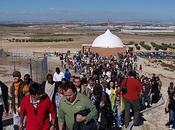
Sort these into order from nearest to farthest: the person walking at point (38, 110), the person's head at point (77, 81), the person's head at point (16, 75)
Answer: the person walking at point (38, 110) < the person's head at point (16, 75) < the person's head at point (77, 81)

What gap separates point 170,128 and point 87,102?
6279 mm

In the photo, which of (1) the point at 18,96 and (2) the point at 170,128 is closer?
(1) the point at 18,96

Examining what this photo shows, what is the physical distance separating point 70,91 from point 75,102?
0.62ft

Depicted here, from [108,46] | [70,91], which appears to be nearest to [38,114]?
[70,91]

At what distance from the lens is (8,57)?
148 feet

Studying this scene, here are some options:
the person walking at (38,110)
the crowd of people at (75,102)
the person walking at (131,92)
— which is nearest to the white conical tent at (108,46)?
the crowd of people at (75,102)

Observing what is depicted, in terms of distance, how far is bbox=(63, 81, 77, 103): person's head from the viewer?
557 cm

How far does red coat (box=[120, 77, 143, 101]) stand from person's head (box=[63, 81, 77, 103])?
4.69m

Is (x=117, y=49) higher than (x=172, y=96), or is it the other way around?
(x=172, y=96)

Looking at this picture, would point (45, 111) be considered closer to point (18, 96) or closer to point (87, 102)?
point (87, 102)

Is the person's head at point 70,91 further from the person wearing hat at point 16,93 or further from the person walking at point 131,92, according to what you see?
the person walking at point 131,92

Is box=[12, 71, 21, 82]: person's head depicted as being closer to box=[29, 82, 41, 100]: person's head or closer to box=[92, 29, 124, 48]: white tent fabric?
box=[29, 82, 41, 100]: person's head

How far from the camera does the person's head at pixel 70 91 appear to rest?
5.57 m

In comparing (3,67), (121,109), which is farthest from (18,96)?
(3,67)
